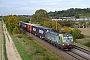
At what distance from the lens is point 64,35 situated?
2908cm

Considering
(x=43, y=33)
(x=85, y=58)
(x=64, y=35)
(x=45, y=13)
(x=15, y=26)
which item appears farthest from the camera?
(x=45, y=13)

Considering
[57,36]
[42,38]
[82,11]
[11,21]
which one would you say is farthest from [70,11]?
[57,36]

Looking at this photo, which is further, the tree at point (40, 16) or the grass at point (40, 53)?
the tree at point (40, 16)

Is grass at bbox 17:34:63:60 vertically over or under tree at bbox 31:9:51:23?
under

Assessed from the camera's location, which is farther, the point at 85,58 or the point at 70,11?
the point at 70,11

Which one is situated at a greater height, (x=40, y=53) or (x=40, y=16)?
(x=40, y=16)

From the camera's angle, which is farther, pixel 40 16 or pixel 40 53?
pixel 40 16

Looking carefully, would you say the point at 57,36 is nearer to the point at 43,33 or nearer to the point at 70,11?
the point at 43,33

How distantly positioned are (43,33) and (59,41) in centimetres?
1216

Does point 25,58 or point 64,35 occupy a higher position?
point 64,35

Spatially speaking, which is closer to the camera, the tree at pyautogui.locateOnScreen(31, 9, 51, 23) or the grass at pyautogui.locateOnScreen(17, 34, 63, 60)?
the grass at pyautogui.locateOnScreen(17, 34, 63, 60)

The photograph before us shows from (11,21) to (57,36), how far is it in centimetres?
3847

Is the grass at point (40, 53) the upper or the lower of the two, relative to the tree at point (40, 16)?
lower

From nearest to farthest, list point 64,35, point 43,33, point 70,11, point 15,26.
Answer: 1. point 64,35
2. point 43,33
3. point 15,26
4. point 70,11
